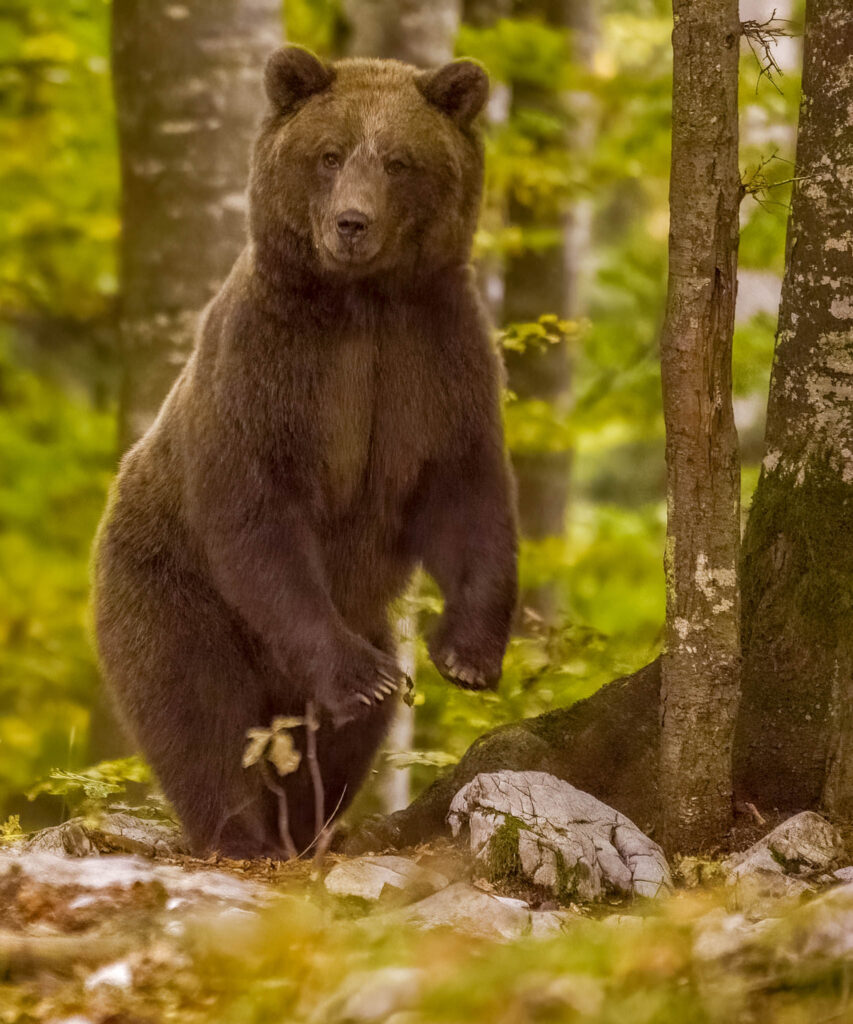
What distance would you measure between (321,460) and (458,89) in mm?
1430

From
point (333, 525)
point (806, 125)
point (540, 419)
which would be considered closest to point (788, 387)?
point (806, 125)

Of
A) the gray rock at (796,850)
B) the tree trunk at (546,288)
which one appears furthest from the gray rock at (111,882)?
the tree trunk at (546,288)

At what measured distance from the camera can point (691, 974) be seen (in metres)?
2.52

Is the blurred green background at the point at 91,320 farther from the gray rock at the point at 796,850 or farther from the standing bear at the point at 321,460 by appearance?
the gray rock at the point at 796,850

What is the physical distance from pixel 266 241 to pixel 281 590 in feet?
4.02

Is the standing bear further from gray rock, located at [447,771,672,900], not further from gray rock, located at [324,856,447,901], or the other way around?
gray rock, located at [324,856,447,901]

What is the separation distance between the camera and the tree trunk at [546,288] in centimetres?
1079

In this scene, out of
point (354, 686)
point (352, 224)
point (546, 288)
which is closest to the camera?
point (352, 224)

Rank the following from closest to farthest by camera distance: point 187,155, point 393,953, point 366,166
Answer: point 393,953, point 366,166, point 187,155

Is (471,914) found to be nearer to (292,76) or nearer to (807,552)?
(807,552)

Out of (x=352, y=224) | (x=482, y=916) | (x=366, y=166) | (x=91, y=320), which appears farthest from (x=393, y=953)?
(x=91, y=320)

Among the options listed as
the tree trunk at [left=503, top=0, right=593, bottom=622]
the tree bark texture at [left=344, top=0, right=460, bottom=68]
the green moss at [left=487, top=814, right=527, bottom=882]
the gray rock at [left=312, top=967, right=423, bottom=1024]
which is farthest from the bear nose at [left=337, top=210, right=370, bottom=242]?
the tree trunk at [left=503, top=0, right=593, bottom=622]

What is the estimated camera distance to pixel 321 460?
456 centimetres

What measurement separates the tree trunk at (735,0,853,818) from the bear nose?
57.2 inches
